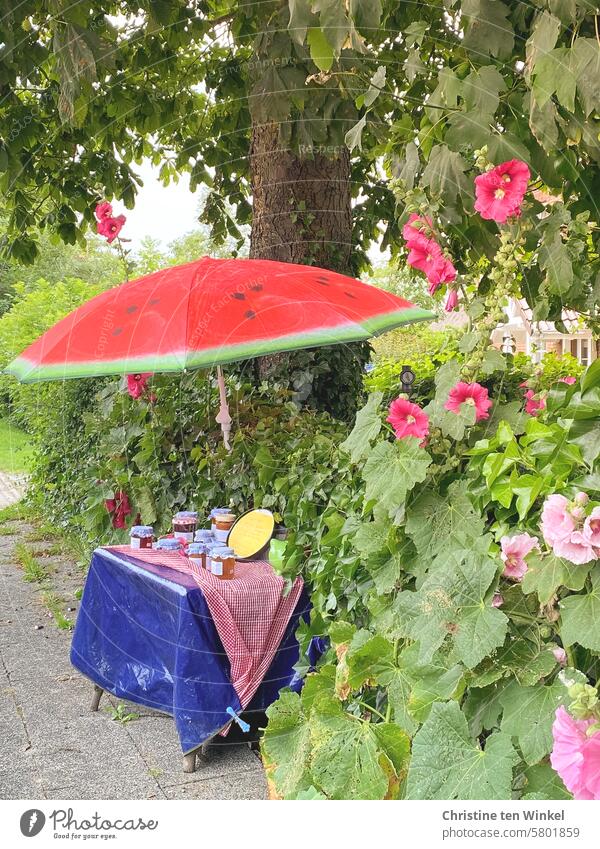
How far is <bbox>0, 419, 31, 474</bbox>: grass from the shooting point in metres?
8.16

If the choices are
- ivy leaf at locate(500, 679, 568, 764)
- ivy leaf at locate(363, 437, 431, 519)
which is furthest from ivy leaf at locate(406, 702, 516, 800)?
ivy leaf at locate(363, 437, 431, 519)

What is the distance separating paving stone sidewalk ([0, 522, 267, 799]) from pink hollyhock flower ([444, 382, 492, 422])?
1.60 m

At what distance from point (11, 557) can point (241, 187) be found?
129 inches

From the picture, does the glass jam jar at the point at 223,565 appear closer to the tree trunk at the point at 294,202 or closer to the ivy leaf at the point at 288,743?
the ivy leaf at the point at 288,743

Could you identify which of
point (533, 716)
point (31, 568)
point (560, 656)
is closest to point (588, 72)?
point (560, 656)

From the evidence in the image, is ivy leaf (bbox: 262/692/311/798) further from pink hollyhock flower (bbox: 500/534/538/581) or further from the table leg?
the table leg

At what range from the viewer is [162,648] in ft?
11.0

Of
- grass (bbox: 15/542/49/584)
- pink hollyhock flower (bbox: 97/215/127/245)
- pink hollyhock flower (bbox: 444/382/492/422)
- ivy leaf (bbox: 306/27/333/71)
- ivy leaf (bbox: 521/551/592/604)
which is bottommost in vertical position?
grass (bbox: 15/542/49/584)

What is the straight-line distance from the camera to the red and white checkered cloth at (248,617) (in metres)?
3.12

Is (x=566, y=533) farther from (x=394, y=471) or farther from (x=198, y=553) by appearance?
(x=198, y=553)

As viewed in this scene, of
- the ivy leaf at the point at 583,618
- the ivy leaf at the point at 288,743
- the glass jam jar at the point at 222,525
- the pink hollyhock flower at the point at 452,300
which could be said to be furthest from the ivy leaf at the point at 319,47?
the glass jam jar at the point at 222,525

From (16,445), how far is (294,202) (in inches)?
169

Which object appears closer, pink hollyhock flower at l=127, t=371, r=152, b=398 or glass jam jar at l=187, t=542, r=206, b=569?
glass jam jar at l=187, t=542, r=206, b=569

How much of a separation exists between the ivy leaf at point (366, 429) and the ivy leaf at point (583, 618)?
0.73m
